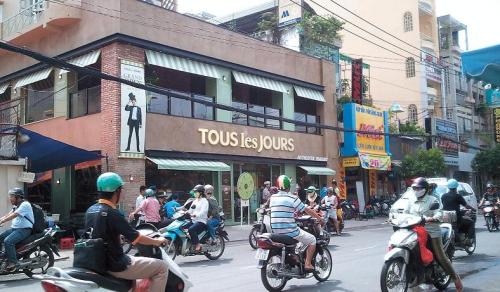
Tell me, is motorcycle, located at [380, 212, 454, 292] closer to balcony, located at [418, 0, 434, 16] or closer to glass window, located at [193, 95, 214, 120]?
glass window, located at [193, 95, 214, 120]

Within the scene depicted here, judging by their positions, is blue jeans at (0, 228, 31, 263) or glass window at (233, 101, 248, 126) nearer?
blue jeans at (0, 228, 31, 263)

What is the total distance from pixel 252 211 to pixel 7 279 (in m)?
12.6

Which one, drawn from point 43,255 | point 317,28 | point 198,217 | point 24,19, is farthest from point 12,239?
point 317,28

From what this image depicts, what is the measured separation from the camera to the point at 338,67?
30391mm

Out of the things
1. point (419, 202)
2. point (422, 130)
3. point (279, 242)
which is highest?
point (422, 130)

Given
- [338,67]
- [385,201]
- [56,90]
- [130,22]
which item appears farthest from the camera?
[338,67]

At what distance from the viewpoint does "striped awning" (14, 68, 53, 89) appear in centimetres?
1986

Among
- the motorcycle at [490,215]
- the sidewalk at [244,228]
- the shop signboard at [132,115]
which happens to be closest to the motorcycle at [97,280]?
the sidewalk at [244,228]

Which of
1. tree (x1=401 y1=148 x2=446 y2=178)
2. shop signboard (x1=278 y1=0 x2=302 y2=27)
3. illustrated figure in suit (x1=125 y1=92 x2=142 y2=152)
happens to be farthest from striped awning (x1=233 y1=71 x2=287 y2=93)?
tree (x1=401 y1=148 x2=446 y2=178)

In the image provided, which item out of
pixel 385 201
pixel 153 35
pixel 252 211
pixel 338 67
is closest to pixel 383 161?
pixel 385 201

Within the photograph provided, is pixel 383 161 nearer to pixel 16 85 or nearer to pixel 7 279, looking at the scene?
pixel 16 85

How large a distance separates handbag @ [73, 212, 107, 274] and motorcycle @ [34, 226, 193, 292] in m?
0.06

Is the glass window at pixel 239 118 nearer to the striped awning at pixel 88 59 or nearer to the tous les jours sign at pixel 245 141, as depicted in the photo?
the tous les jours sign at pixel 245 141

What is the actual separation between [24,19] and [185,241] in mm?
14564
